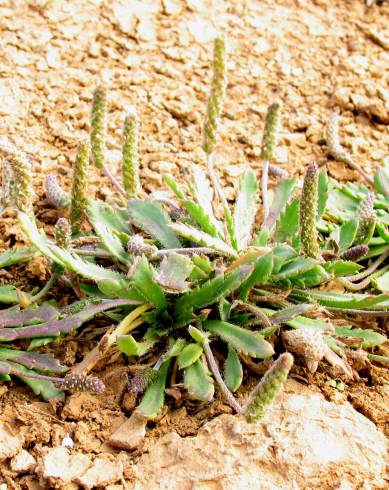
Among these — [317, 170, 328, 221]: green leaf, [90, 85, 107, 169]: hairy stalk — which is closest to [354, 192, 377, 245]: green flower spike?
[317, 170, 328, 221]: green leaf

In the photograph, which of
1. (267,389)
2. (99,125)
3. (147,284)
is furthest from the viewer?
(99,125)

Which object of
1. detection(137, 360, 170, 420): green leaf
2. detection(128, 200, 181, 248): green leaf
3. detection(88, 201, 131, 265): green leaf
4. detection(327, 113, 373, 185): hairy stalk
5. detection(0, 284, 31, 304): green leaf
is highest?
detection(327, 113, 373, 185): hairy stalk

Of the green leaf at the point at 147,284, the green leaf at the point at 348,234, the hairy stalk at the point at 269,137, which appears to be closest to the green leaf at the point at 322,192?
the green leaf at the point at 348,234

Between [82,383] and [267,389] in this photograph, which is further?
[82,383]

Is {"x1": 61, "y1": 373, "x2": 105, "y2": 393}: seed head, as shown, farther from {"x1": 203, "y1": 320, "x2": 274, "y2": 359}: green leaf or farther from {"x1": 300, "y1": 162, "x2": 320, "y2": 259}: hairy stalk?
{"x1": 300, "y1": 162, "x2": 320, "y2": 259}: hairy stalk

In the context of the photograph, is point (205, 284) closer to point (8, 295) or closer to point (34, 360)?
point (34, 360)

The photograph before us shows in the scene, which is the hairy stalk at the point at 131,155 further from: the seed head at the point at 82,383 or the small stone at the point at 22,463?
the small stone at the point at 22,463

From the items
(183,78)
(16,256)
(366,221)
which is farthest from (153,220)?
(183,78)
